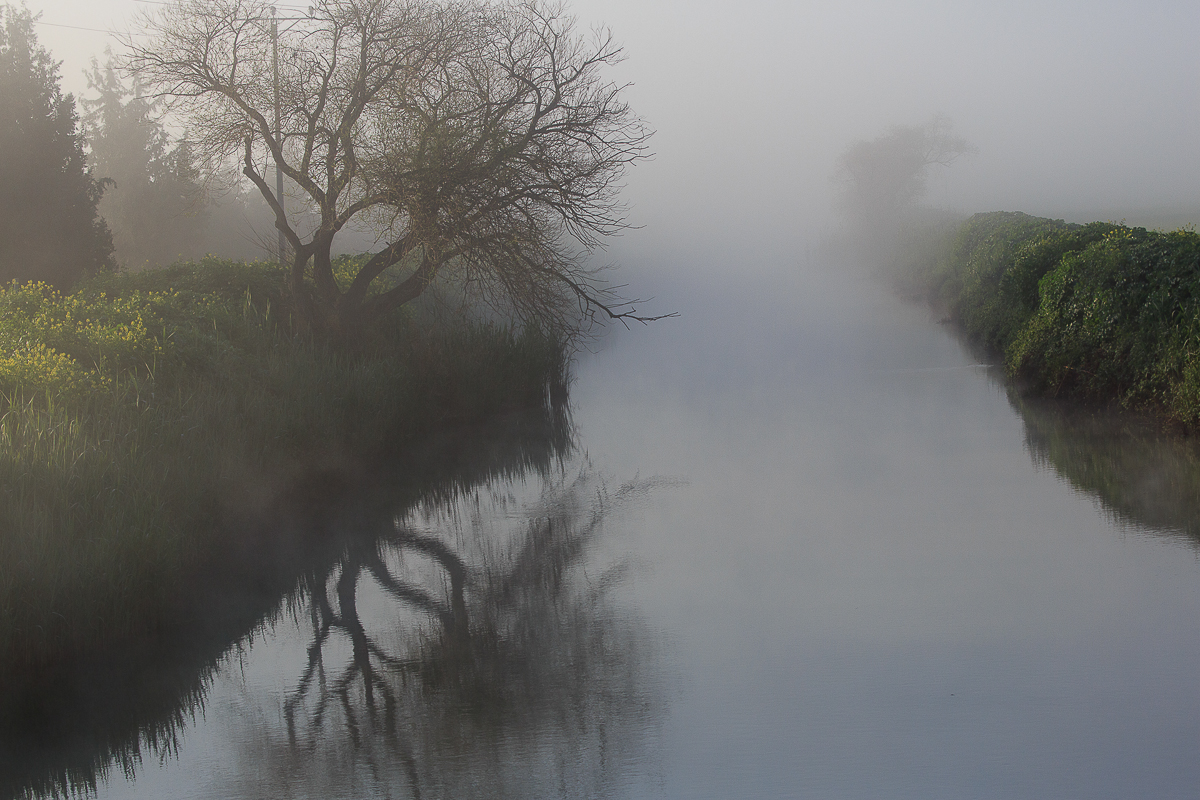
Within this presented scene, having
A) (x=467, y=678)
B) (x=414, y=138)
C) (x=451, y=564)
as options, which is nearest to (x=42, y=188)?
(x=414, y=138)

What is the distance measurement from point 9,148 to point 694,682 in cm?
3108

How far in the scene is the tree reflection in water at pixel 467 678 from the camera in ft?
14.3

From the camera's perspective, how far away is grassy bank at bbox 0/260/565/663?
20.3ft

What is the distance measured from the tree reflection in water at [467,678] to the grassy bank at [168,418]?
1.29 meters

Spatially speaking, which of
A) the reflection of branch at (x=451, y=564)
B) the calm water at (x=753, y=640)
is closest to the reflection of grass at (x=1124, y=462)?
the calm water at (x=753, y=640)

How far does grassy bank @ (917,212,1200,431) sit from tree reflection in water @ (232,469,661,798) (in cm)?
693

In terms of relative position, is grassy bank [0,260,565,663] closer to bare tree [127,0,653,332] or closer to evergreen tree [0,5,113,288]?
bare tree [127,0,653,332]

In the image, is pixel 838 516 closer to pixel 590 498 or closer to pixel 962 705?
pixel 590 498

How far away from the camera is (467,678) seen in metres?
5.41

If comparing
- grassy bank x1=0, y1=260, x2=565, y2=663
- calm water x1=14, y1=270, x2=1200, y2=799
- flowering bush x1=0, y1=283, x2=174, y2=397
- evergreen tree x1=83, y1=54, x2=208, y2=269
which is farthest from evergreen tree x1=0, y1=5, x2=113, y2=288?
calm water x1=14, y1=270, x2=1200, y2=799

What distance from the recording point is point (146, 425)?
28.8 feet

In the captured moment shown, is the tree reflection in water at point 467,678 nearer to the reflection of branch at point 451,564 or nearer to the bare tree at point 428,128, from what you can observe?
Result: the reflection of branch at point 451,564

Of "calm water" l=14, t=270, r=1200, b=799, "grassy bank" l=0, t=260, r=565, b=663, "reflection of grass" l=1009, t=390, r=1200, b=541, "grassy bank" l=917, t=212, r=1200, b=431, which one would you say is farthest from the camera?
"grassy bank" l=917, t=212, r=1200, b=431

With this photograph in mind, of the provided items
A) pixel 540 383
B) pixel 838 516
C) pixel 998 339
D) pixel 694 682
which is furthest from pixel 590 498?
pixel 998 339
